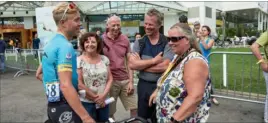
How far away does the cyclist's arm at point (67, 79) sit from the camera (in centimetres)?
190

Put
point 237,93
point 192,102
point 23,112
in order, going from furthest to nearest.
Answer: point 237,93 → point 23,112 → point 192,102

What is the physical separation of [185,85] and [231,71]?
697 centimetres

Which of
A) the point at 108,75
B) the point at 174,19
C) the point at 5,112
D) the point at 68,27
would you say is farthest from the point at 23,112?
the point at 174,19

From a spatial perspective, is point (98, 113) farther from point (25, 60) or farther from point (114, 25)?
point (25, 60)

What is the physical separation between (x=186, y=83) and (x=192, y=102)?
0.15m

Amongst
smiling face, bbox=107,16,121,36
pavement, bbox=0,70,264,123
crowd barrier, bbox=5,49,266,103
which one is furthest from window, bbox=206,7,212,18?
smiling face, bbox=107,16,121,36

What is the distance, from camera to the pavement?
4938mm

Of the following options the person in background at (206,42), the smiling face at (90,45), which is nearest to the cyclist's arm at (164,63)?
the smiling face at (90,45)

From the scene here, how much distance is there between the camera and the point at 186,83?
1.99m

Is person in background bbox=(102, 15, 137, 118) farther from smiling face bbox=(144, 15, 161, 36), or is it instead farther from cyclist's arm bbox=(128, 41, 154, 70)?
smiling face bbox=(144, 15, 161, 36)

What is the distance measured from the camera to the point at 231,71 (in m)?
8.43

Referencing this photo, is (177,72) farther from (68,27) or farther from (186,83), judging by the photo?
(68,27)

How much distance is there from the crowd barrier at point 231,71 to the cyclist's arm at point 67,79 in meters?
4.14

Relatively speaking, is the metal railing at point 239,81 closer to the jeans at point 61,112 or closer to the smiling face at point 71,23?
the smiling face at point 71,23
